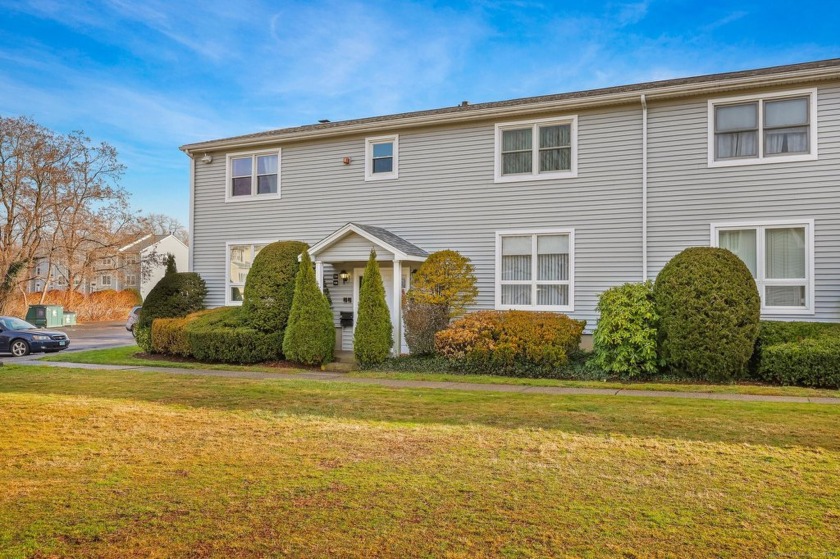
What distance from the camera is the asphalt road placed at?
20.9 metres

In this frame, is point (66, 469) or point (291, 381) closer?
point (66, 469)

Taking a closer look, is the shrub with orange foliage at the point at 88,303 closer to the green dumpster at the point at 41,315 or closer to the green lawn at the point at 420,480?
the green dumpster at the point at 41,315

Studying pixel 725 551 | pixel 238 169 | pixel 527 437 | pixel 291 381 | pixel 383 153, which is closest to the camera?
pixel 725 551

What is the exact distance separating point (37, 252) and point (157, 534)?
125ft

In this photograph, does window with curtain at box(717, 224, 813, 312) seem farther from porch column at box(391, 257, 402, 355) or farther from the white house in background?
the white house in background

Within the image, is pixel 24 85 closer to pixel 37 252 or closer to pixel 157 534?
pixel 37 252

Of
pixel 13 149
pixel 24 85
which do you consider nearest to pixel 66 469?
pixel 24 85

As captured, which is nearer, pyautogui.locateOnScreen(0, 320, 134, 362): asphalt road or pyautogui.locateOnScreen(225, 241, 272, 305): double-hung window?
pyautogui.locateOnScreen(225, 241, 272, 305): double-hung window

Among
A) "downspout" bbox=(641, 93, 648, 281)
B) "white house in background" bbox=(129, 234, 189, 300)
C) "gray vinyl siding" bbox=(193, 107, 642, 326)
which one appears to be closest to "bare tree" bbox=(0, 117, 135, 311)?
"white house in background" bbox=(129, 234, 189, 300)

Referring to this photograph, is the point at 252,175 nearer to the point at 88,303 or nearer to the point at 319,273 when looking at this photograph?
the point at 319,273

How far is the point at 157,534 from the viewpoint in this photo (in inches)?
154

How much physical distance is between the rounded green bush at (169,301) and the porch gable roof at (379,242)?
4865 millimetres

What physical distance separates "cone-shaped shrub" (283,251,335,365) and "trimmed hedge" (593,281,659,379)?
634 cm

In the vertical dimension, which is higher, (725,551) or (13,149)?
(13,149)
